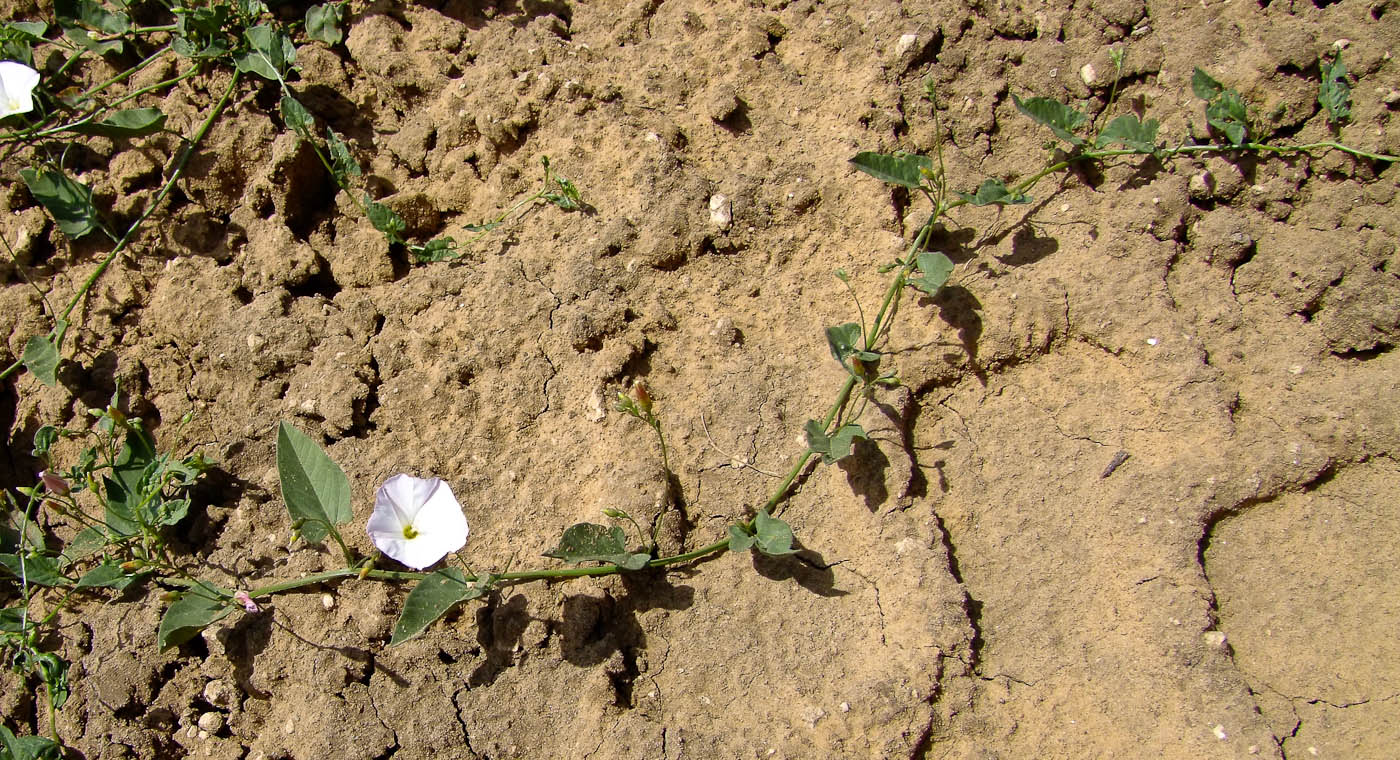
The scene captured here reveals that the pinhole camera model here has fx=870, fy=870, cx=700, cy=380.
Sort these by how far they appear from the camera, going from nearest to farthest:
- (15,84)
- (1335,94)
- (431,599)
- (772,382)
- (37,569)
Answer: (431,599)
(37,569)
(772,382)
(1335,94)
(15,84)

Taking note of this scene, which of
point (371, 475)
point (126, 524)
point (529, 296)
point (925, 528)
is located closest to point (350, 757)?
point (371, 475)

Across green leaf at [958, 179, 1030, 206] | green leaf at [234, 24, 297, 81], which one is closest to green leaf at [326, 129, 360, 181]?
green leaf at [234, 24, 297, 81]

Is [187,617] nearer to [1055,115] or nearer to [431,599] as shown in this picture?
[431,599]

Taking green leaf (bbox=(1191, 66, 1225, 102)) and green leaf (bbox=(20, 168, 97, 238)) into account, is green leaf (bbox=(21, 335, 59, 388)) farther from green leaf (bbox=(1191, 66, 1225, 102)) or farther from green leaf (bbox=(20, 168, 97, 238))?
green leaf (bbox=(1191, 66, 1225, 102))

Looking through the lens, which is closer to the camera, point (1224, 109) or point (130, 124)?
point (1224, 109)

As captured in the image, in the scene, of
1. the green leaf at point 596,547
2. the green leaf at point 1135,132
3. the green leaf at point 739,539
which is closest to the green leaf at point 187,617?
the green leaf at point 596,547

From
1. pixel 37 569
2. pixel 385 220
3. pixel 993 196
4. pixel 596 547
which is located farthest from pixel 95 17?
pixel 993 196
